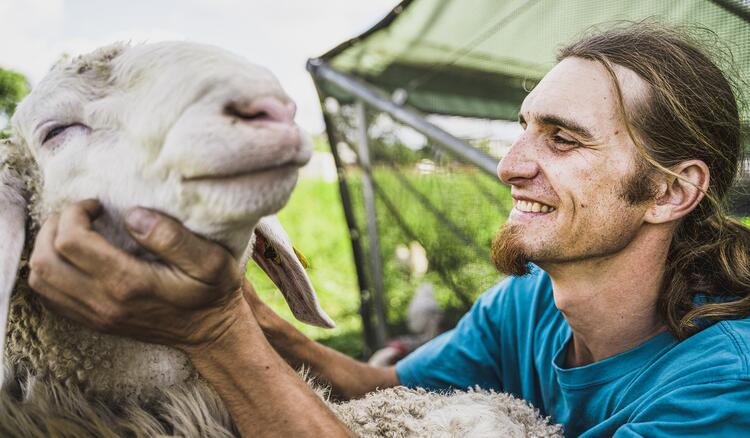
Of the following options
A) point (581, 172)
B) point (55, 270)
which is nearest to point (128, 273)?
point (55, 270)

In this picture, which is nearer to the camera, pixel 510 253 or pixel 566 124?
pixel 566 124

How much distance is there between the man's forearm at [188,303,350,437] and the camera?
4.02 feet

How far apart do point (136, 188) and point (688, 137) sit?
57.8 inches

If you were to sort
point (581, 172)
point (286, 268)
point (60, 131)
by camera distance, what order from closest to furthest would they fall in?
point (60, 131) < point (286, 268) < point (581, 172)

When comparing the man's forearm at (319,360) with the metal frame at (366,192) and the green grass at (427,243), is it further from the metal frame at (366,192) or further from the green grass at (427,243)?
the metal frame at (366,192)

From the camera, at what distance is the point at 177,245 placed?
1.00m

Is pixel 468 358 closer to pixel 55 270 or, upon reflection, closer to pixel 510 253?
pixel 510 253

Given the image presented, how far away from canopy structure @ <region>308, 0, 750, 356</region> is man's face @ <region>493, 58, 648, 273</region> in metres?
0.50

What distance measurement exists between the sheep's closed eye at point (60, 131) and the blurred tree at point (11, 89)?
3.47 ft

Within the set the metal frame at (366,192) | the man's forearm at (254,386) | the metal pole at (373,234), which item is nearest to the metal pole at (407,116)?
the metal frame at (366,192)

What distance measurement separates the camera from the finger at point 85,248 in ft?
3.34

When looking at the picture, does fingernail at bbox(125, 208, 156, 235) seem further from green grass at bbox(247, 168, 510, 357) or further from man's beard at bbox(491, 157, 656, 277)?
green grass at bbox(247, 168, 510, 357)

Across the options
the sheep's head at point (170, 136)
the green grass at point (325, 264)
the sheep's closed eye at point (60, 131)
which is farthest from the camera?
the green grass at point (325, 264)

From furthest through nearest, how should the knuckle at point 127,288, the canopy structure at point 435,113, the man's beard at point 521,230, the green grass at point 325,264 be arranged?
1. the green grass at point 325,264
2. the canopy structure at point 435,113
3. the man's beard at point 521,230
4. the knuckle at point 127,288
